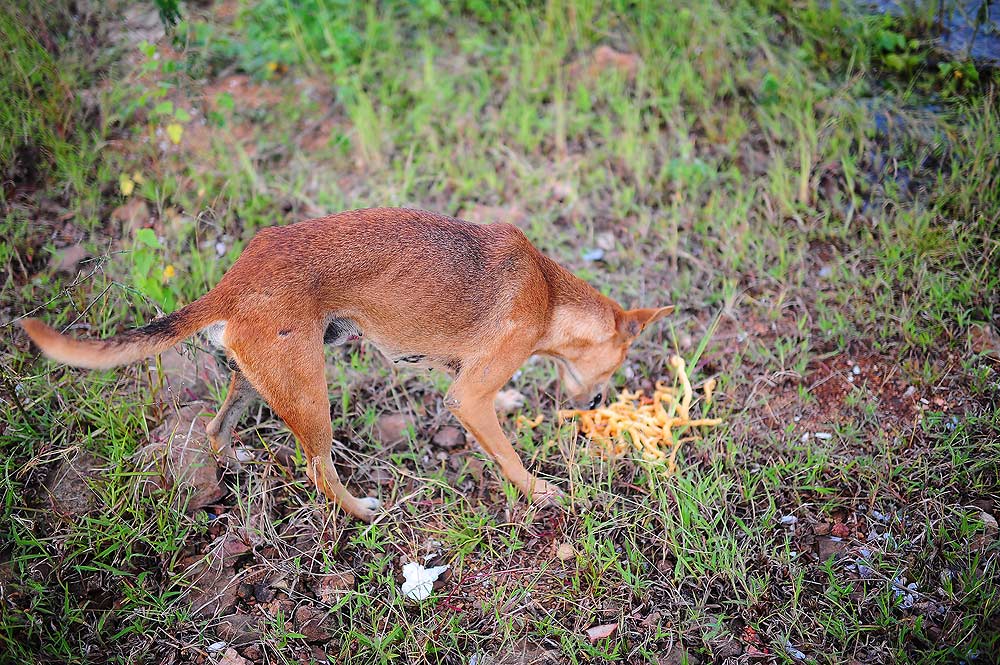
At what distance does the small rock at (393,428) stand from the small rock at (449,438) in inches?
6.1

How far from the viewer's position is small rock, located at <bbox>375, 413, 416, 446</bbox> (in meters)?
4.31

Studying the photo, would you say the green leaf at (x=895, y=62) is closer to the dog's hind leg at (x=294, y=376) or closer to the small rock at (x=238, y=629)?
the dog's hind leg at (x=294, y=376)

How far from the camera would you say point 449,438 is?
14.4 feet

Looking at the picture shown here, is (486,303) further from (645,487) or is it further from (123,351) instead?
(123,351)

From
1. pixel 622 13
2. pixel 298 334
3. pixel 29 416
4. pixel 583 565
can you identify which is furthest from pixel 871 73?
pixel 29 416

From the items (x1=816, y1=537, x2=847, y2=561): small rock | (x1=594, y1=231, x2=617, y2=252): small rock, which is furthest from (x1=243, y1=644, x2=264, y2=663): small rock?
(x1=594, y1=231, x2=617, y2=252): small rock

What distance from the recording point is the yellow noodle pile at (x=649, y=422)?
4125 mm

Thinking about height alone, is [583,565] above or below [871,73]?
below

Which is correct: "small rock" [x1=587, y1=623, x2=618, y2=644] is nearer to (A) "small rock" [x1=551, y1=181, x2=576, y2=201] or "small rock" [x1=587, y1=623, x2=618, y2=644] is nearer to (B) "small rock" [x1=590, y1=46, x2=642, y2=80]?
(A) "small rock" [x1=551, y1=181, x2=576, y2=201]

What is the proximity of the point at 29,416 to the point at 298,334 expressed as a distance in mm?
1674

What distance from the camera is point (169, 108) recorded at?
190 inches

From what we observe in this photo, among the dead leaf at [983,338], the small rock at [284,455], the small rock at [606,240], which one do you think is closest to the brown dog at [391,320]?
the small rock at [284,455]

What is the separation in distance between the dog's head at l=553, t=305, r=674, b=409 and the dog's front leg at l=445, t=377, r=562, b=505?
53 cm

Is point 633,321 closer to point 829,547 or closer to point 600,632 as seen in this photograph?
point 829,547
